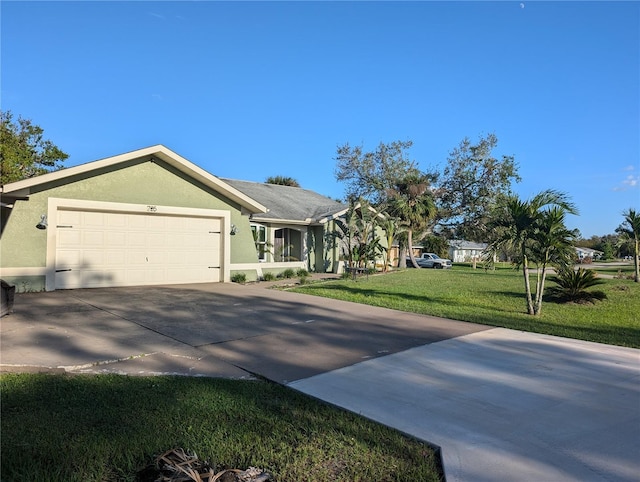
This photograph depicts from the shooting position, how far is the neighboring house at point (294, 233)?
19203 millimetres

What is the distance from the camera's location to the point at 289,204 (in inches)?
874

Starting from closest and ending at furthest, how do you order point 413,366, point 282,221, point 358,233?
point 413,366, point 282,221, point 358,233

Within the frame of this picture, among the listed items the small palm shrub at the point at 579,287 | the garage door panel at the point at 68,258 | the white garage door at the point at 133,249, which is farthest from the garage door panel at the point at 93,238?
the small palm shrub at the point at 579,287

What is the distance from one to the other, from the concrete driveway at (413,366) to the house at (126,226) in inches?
99.6

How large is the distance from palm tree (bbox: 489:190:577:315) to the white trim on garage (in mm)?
9260

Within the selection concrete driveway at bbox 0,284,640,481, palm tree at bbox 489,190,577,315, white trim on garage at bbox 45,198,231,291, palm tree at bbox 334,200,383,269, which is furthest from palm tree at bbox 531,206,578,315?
palm tree at bbox 334,200,383,269

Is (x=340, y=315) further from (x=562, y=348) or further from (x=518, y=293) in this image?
(x=518, y=293)

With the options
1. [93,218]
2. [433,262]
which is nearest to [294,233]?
[93,218]

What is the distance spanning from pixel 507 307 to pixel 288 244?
11971 mm

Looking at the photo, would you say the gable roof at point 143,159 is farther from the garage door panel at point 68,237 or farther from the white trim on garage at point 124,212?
the garage door panel at point 68,237

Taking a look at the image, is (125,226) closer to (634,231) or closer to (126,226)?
(126,226)

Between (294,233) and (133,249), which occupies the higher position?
(294,233)

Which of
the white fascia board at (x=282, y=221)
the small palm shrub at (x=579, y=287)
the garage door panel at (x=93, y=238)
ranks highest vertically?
the white fascia board at (x=282, y=221)

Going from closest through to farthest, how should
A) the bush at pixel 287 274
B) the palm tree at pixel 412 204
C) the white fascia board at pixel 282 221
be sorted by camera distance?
the bush at pixel 287 274 < the white fascia board at pixel 282 221 < the palm tree at pixel 412 204
